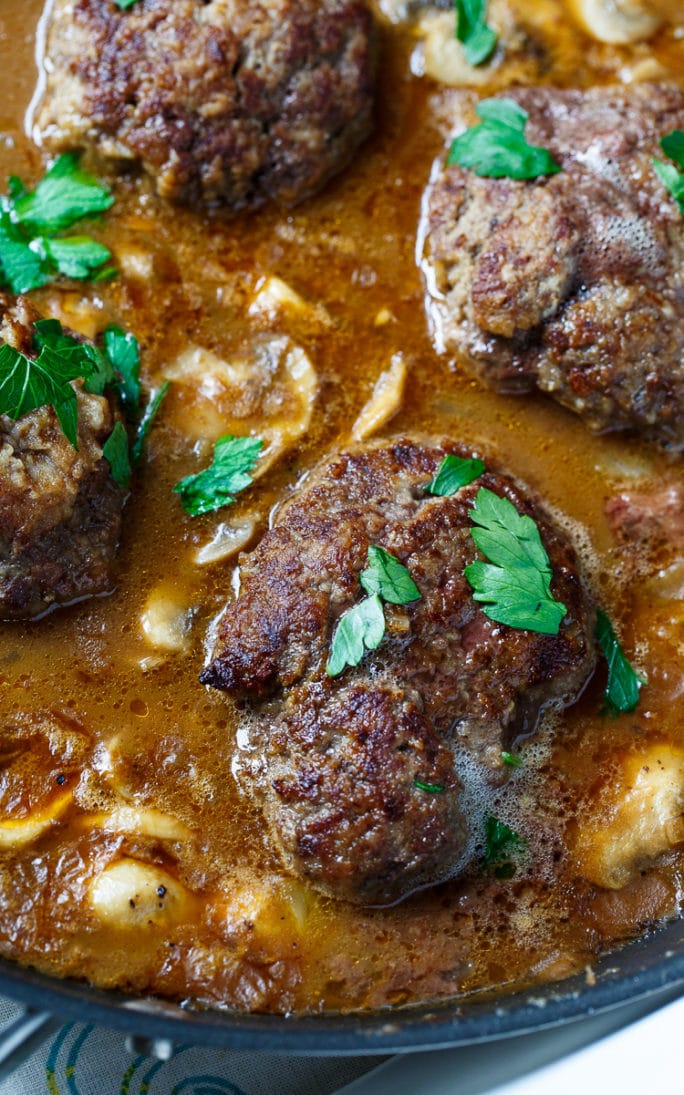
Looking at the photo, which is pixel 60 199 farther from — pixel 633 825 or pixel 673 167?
pixel 633 825

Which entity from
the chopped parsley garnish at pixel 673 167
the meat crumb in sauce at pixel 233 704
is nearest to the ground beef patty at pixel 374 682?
the meat crumb in sauce at pixel 233 704

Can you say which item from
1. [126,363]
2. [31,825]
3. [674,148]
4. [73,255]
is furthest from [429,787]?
[674,148]

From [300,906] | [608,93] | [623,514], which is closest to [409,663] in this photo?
[300,906]

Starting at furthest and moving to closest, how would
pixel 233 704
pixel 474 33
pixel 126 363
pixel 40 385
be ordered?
pixel 474 33, pixel 126 363, pixel 233 704, pixel 40 385

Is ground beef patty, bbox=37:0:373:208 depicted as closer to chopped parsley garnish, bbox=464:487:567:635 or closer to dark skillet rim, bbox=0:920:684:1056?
chopped parsley garnish, bbox=464:487:567:635

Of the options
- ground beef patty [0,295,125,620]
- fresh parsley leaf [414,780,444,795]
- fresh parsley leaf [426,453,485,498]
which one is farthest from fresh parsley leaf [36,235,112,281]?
fresh parsley leaf [414,780,444,795]

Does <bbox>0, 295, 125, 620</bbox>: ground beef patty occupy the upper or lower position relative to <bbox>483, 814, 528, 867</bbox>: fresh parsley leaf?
upper
